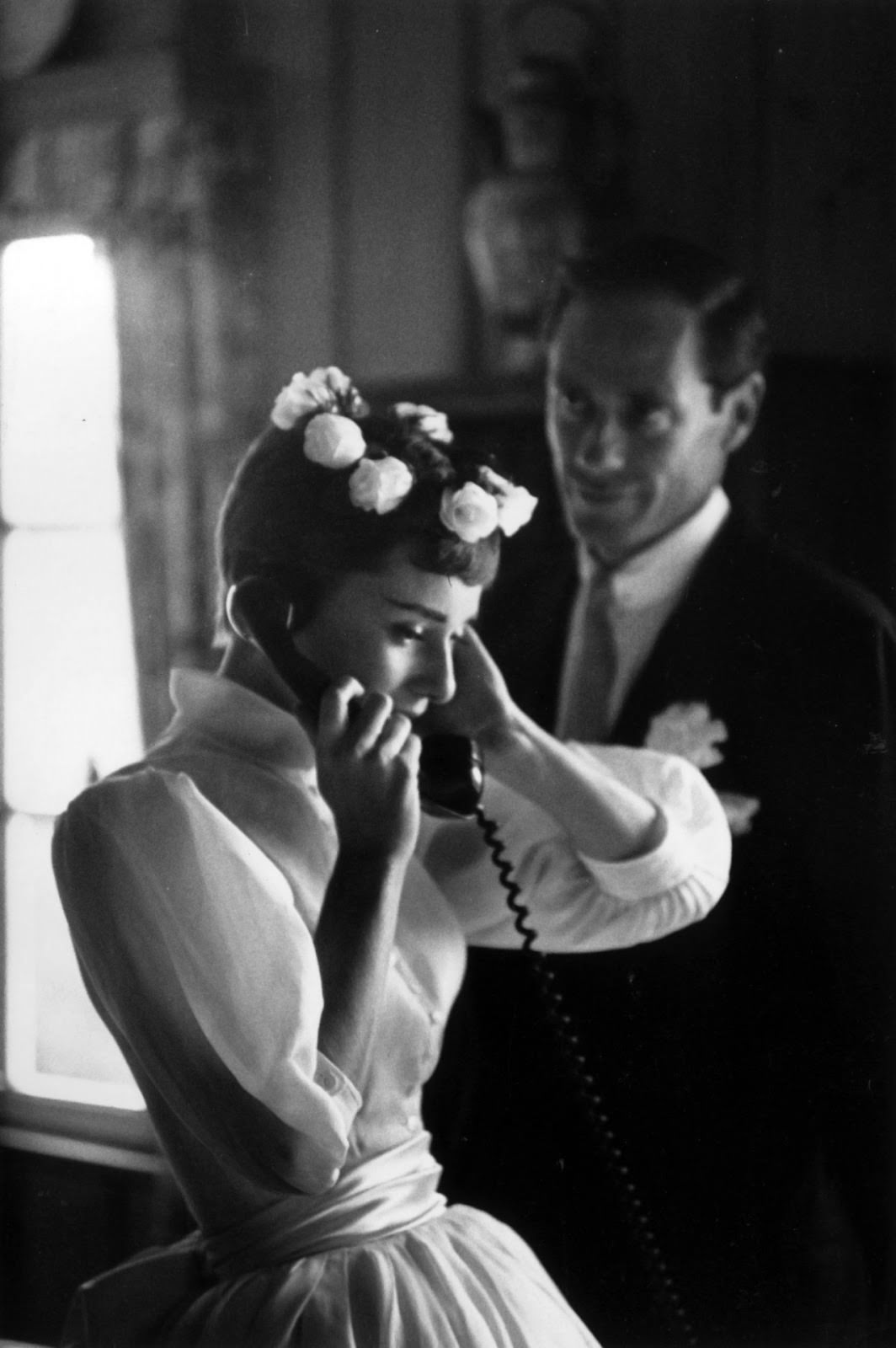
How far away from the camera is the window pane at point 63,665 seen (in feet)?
4.75

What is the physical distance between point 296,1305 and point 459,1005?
289mm

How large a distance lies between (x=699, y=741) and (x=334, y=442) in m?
0.43

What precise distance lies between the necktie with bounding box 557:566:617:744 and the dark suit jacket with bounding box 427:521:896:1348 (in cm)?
2

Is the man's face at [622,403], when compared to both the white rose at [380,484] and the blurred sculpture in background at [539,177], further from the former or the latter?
the white rose at [380,484]

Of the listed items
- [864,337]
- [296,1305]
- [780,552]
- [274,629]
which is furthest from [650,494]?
[296,1305]

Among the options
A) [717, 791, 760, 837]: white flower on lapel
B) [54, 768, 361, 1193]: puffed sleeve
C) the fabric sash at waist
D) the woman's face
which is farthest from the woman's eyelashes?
the fabric sash at waist

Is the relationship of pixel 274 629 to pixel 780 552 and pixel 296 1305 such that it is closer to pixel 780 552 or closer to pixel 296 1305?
pixel 780 552

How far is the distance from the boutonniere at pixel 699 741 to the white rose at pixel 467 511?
10.1 inches

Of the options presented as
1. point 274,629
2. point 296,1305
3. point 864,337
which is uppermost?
point 864,337

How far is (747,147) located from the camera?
56.2 inches

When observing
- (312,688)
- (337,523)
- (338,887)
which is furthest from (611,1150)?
(337,523)

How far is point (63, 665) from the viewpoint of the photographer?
1491mm

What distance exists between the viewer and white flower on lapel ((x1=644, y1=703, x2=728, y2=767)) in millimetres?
1431

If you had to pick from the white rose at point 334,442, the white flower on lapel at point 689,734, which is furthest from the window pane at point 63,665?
the white flower on lapel at point 689,734
